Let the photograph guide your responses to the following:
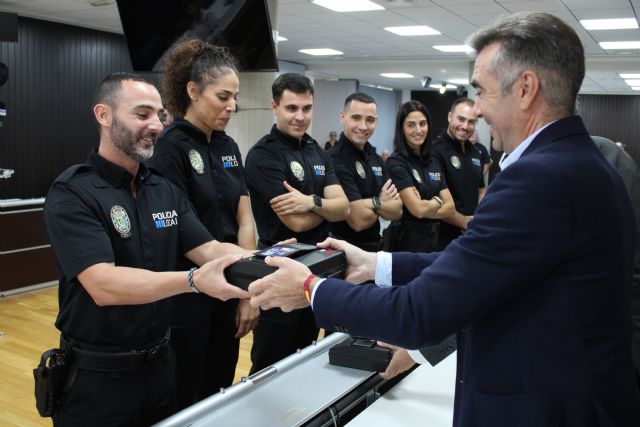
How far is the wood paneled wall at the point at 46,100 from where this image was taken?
788 centimetres

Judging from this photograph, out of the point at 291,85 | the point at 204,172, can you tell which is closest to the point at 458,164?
the point at 291,85

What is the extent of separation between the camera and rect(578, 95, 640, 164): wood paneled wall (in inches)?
709

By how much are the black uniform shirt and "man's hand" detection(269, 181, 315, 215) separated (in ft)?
5.77

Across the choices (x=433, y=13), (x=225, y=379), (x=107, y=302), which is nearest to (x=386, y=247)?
(x=225, y=379)

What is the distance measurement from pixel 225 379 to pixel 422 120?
235 cm

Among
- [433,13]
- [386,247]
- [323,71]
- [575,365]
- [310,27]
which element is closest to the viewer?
[575,365]

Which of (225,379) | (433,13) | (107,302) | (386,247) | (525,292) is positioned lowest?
(225,379)

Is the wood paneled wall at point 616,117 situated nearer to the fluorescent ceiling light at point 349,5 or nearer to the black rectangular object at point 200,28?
the fluorescent ceiling light at point 349,5

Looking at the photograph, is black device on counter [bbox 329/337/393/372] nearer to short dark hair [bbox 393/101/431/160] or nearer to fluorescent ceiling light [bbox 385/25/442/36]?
short dark hair [bbox 393/101/431/160]

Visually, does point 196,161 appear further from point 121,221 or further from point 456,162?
point 456,162

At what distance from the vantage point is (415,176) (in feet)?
13.2

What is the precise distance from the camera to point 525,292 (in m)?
1.14

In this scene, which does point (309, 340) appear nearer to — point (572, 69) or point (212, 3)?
point (572, 69)

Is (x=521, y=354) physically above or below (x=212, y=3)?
below
